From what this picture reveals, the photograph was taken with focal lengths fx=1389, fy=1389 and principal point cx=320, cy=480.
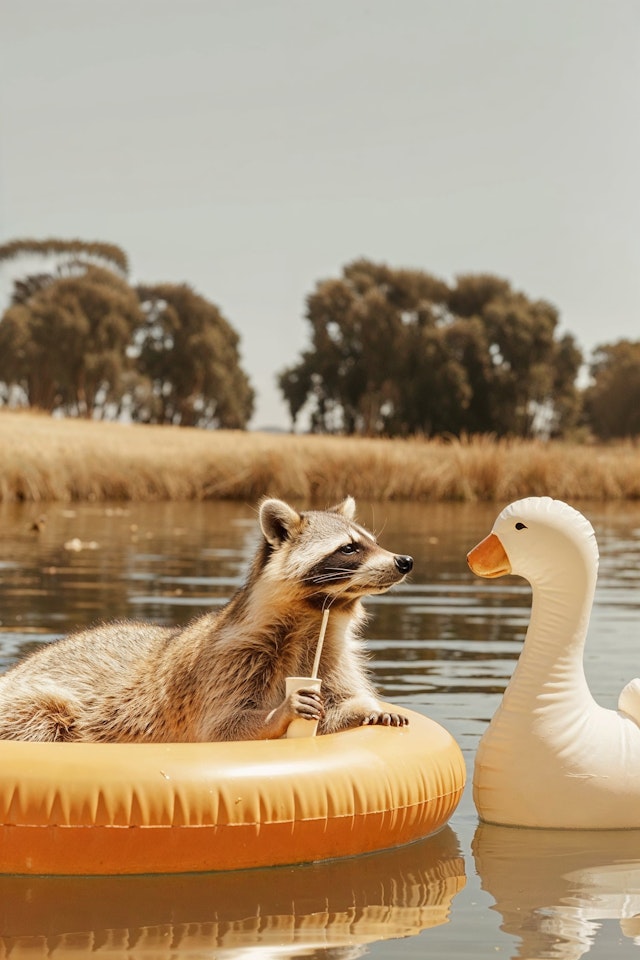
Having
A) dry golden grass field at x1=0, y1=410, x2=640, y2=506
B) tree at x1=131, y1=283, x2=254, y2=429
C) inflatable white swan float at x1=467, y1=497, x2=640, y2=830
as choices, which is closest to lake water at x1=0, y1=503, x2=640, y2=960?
inflatable white swan float at x1=467, y1=497, x2=640, y2=830

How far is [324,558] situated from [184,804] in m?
1.30

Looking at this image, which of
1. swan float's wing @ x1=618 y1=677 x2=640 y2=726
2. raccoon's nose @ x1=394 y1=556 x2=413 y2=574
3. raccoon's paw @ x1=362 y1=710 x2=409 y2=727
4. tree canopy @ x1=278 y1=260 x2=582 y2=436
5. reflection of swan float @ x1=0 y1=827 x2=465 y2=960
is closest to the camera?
reflection of swan float @ x1=0 y1=827 x2=465 y2=960

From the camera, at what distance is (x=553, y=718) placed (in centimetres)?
592

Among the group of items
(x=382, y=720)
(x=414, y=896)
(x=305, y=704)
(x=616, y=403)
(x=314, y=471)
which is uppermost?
(x=616, y=403)

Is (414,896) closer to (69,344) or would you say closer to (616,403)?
(69,344)

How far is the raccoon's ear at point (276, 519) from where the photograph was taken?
606cm

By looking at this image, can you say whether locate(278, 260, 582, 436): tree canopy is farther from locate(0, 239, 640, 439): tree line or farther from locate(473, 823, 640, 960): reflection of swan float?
locate(473, 823, 640, 960): reflection of swan float

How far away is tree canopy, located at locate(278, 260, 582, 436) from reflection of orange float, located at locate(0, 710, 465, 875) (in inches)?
2173

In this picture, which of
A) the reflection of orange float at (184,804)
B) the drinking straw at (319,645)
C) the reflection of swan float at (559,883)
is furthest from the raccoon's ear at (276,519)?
the reflection of swan float at (559,883)

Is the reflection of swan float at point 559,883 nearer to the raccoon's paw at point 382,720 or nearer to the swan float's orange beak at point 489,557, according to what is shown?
the raccoon's paw at point 382,720

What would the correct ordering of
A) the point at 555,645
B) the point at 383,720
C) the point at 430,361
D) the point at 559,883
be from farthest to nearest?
1. the point at 430,361
2. the point at 555,645
3. the point at 383,720
4. the point at 559,883

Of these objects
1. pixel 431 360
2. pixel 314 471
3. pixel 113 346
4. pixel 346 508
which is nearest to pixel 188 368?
pixel 113 346

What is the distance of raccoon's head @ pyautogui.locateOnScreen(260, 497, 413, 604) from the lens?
229 inches

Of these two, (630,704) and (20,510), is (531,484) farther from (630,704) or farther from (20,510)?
(630,704)
